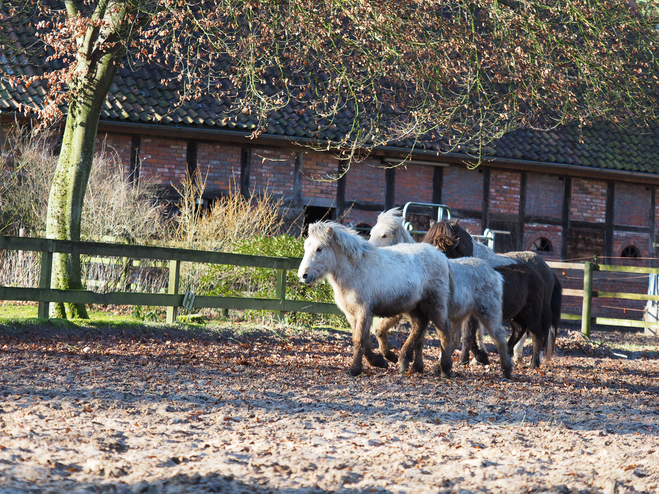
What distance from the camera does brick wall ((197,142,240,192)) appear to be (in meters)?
16.9

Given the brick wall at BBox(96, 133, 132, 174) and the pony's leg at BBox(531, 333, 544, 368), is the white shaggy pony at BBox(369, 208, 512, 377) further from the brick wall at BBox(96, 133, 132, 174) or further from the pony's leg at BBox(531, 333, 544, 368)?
the brick wall at BBox(96, 133, 132, 174)

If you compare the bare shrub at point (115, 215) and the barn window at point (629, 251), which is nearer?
the bare shrub at point (115, 215)

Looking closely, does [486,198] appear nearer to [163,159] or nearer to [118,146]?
[163,159]

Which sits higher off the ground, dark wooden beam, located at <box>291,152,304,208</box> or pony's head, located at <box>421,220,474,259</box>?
dark wooden beam, located at <box>291,152,304,208</box>

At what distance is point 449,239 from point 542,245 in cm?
1221

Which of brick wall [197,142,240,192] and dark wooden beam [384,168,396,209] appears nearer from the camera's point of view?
brick wall [197,142,240,192]

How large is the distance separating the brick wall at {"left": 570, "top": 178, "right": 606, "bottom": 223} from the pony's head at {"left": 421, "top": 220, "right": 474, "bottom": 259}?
1225 cm

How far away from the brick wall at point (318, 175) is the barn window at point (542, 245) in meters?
6.12

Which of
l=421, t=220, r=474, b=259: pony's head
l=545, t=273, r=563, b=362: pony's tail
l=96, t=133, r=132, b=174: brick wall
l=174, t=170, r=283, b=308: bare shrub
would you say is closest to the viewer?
l=421, t=220, r=474, b=259: pony's head

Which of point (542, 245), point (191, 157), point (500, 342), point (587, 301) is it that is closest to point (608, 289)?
point (542, 245)

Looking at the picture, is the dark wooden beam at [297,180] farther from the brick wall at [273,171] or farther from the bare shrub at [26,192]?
the bare shrub at [26,192]

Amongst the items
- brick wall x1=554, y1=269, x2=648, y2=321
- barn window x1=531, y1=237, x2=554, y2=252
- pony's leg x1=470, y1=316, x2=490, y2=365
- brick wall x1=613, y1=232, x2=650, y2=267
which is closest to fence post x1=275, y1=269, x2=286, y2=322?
pony's leg x1=470, y1=316, x2=490, y2=365

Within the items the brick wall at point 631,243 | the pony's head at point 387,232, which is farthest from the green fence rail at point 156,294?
the brick wall at point 631,243

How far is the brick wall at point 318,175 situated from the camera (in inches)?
700
